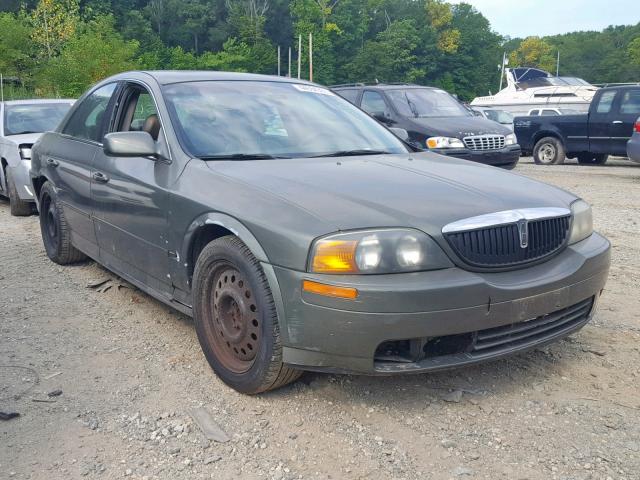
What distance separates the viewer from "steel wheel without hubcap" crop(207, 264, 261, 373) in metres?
3.15

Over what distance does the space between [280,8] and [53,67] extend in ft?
240

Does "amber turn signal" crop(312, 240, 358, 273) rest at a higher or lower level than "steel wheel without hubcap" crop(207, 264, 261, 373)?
higher

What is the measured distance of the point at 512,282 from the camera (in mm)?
2961

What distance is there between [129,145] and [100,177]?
2.71ft

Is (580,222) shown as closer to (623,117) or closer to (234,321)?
(234,321)

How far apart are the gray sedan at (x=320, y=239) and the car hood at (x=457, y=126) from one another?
21.0ft

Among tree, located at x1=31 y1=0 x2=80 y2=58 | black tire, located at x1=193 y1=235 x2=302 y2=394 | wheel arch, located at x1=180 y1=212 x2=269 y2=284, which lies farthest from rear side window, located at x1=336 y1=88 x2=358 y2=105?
tree, located at x1=31 y1=0 x2=80 y2=58

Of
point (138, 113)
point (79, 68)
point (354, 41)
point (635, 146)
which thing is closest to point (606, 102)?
point (635, 146)

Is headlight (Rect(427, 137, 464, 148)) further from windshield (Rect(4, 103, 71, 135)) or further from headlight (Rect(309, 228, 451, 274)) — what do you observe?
headlight (Rect(309, 228, 451, 274))

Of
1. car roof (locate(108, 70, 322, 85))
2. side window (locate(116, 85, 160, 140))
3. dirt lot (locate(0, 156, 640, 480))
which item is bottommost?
dirt lot (locate(0, 156, 640, 480))

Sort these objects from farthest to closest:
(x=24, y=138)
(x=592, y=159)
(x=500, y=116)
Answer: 1. (x=500, y=116)
2. (x=592, y=159)
3. (x=24, y=138)

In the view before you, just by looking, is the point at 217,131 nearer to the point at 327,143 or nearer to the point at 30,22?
the point at 327,143

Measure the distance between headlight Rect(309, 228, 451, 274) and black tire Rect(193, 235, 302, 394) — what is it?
0.35 meters

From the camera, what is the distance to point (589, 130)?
49.3ft
